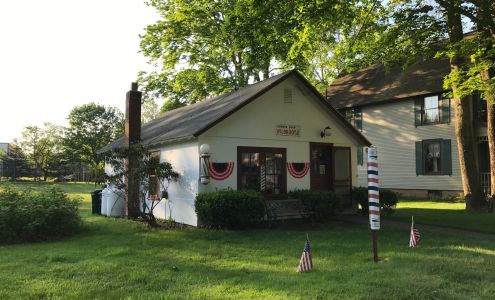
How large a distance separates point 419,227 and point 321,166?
4318 millimetres

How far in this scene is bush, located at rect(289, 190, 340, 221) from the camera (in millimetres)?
13422

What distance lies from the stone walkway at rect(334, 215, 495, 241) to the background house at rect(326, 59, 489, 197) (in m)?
10.8

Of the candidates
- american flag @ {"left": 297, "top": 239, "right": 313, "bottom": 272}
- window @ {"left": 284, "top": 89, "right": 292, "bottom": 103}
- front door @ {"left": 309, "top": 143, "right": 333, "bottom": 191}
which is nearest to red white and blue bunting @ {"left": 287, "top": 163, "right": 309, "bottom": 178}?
front door @ {"left": 309, "top": 143, "right": 333, "bottom": 191}

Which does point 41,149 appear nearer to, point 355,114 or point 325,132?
point 355,114

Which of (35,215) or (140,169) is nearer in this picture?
(35,215)

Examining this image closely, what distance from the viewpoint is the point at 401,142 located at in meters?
26.7

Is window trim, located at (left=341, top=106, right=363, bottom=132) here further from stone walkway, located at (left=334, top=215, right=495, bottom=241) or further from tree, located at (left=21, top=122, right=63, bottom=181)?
tree, located at (left=21, top=122, right=63, bottom=181)

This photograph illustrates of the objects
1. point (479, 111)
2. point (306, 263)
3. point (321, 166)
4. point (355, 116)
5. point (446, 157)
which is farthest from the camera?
point (355, 116)

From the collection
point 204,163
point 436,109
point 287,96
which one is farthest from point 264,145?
point 436,109

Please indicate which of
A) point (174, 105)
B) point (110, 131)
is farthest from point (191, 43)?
point (110, 131)

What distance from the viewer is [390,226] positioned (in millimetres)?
13258

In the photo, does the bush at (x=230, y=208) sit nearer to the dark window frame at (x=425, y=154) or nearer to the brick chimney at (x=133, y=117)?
the brick chimney at (x=133, y=117)

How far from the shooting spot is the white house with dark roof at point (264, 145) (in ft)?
44.4

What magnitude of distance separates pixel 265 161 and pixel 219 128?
207 cm
